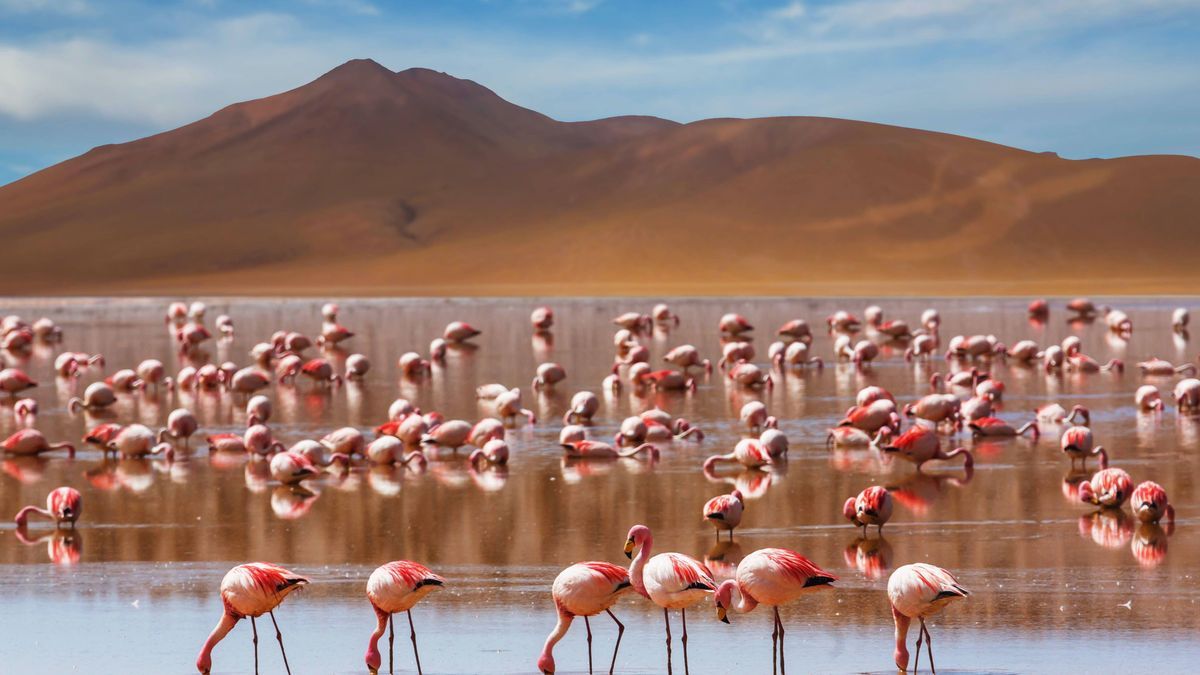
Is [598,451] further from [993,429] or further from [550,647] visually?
[550,647]

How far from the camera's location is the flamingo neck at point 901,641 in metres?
6.81

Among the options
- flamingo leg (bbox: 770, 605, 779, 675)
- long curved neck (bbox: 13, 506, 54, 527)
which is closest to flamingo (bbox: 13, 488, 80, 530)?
long curved neck (bbox: 13, 506, 54, 527)

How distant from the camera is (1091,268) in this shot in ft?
244

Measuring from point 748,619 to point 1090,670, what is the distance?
187 centimetres

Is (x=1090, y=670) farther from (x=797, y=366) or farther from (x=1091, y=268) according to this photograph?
(x=1091, y=268)

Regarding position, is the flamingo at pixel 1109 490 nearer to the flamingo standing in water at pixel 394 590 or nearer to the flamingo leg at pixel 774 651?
the flamingo leg at pixel 774 651

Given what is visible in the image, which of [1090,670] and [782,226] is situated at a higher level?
[782,226]

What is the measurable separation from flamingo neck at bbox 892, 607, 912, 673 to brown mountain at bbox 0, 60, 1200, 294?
54.2 metres

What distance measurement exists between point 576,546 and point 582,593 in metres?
3.06

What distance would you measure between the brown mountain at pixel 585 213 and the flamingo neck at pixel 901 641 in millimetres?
54161

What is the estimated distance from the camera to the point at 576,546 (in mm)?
9844

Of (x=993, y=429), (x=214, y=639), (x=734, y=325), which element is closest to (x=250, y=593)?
(x=214, y=639)

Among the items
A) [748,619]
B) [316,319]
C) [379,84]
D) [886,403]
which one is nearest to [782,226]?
[316,319]

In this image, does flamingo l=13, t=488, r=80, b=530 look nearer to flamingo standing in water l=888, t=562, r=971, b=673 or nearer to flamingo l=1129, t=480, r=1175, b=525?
flamingo standing in water l=888, t=562, r=971, b=673
